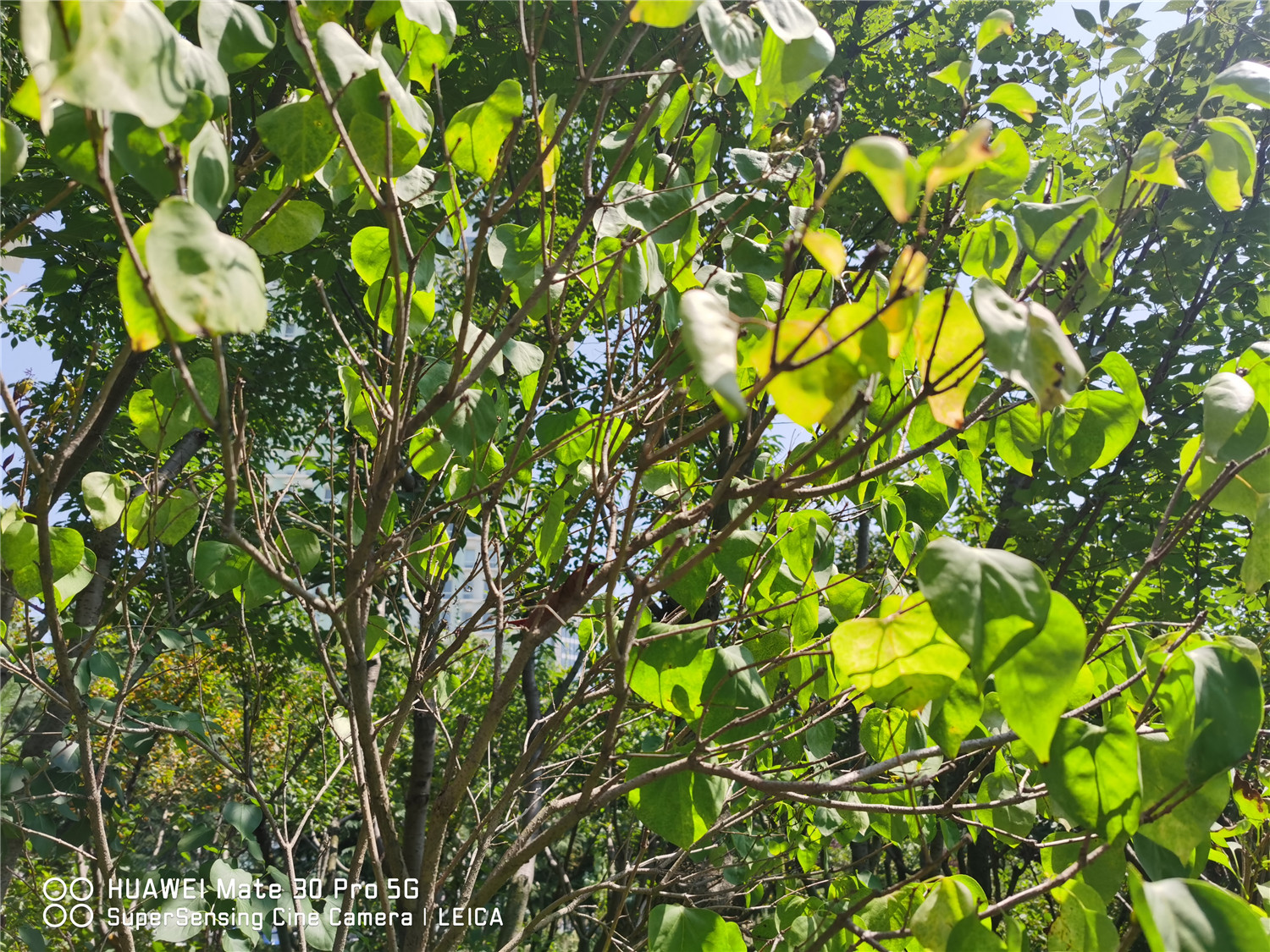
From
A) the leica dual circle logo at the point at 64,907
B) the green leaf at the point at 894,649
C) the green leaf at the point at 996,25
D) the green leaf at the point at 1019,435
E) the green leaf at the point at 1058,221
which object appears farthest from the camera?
the leica dual circle logo at the point at 64,907

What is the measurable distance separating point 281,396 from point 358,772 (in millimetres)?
4665

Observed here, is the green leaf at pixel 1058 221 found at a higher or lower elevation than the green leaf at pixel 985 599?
higher

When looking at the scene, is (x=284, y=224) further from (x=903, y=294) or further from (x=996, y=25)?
(x=996, y=25)

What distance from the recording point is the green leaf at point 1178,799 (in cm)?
78

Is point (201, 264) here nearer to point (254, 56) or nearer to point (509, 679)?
point (254, 56)

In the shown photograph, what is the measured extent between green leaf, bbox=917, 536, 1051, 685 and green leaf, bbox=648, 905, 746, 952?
643mm

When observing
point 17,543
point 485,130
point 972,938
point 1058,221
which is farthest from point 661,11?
point 17,543

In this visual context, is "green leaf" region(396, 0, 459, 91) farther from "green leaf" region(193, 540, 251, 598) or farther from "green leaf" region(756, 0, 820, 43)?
"green leaf" region(193, 540, 251, 598)

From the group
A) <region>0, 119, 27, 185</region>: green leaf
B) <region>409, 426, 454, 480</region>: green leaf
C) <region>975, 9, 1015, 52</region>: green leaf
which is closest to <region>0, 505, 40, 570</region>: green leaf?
<region>409, 426, 454, 480</region>: green leaf

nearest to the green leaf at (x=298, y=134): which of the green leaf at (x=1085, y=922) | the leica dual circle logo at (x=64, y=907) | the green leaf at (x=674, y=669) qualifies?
the green leaf at (x=674, y=669)

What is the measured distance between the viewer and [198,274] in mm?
585

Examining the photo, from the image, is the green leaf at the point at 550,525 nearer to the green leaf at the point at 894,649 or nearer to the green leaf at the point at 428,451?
the green leaf at the point at 428,451

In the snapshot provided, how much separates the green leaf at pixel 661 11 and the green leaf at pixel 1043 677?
0.59 metres

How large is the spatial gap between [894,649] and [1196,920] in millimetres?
308
